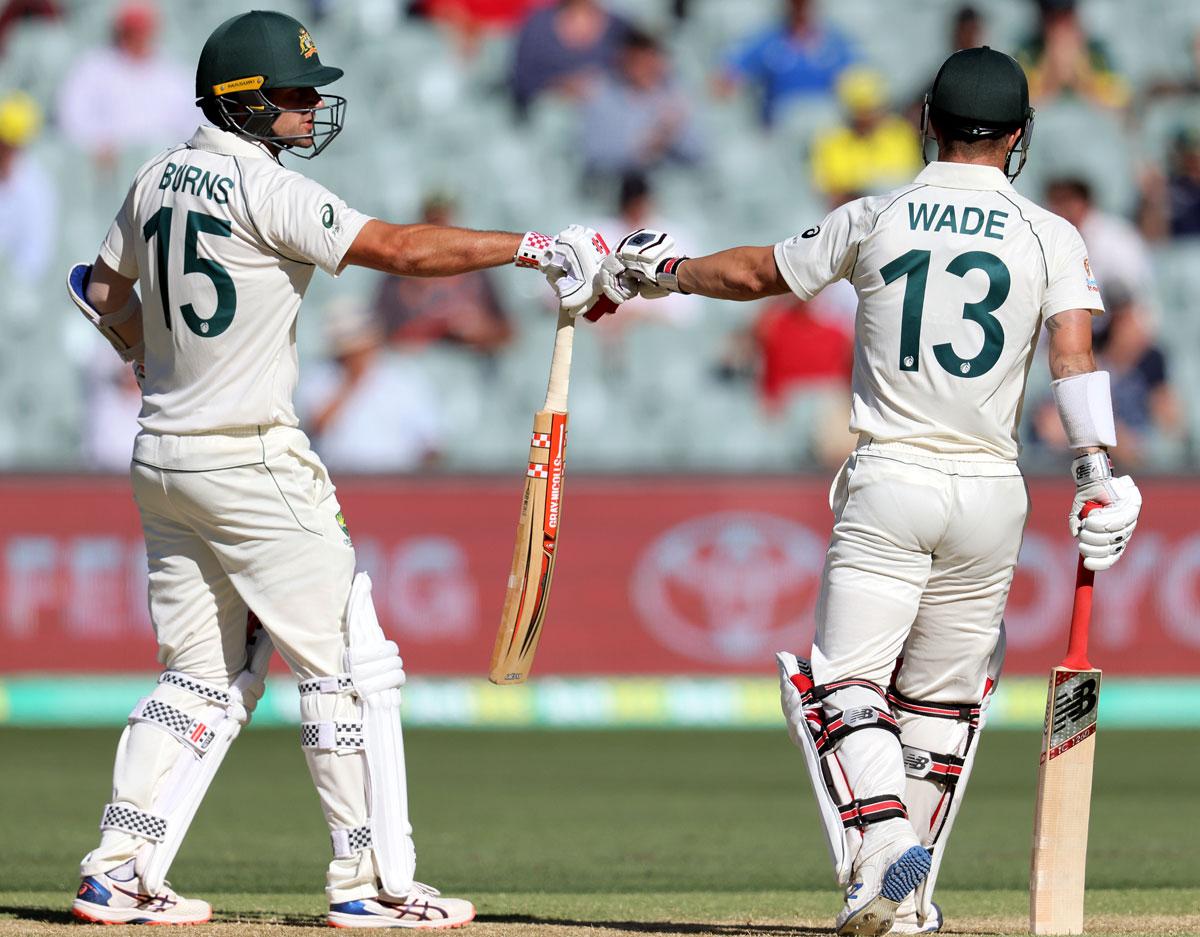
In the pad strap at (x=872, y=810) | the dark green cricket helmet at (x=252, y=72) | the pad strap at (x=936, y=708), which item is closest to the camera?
the pad strap at (x=872, y=810)

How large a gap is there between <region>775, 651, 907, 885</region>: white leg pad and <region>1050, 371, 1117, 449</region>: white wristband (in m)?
0.75

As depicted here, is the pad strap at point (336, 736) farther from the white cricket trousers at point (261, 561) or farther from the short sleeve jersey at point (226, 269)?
the short sleeve jersey at point (226, 269)

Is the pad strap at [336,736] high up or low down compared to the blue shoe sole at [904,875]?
up

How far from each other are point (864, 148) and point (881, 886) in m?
8.72

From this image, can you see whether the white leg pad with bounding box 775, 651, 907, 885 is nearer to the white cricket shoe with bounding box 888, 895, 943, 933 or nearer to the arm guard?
the white cricket shoe with bounding box 888, 895, 943, 933

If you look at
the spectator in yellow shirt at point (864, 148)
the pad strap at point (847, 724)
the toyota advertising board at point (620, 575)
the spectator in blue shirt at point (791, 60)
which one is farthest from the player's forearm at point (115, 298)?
the spectator in blue shirt at point (791, 60)

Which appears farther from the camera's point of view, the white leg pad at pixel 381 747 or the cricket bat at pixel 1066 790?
the white leg pad at pixel 381 747

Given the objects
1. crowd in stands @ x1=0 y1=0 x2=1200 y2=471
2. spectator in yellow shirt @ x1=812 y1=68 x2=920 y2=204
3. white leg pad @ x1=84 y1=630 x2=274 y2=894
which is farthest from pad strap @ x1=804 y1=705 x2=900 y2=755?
spectator in yellow shirt @ x1=812 y1=68 x2=920 y2=204

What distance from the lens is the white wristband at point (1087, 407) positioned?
4.38 metres

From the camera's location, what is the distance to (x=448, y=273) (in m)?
4.59

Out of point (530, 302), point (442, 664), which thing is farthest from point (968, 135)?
point (530, 302)

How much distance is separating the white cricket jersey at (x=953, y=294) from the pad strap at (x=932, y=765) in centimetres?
74

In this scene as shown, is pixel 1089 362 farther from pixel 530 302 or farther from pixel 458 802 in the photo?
pixel 530 302

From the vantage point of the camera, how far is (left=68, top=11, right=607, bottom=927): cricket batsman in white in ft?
15.1
